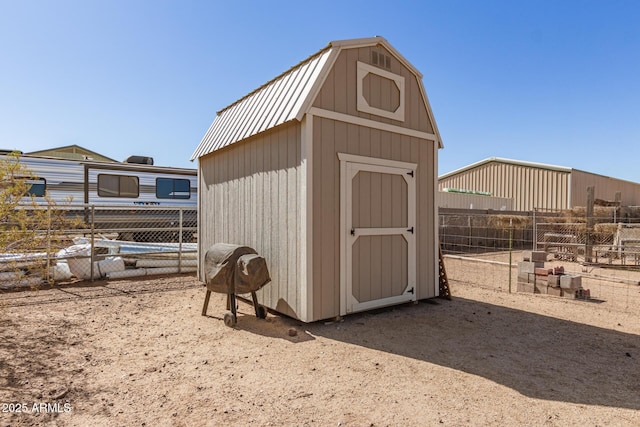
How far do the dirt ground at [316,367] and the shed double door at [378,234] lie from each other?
0.33 metres

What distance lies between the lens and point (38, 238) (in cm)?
431

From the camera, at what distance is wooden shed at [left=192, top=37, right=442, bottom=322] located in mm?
4320

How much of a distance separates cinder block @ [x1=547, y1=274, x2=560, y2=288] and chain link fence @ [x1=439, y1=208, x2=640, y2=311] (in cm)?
43

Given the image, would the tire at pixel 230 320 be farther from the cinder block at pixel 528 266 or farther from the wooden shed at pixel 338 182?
the cinder block at pixel 528 266

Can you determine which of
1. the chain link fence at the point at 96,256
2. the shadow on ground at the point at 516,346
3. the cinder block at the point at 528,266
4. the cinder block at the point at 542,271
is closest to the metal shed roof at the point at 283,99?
the chain link fence at the point at 96,256

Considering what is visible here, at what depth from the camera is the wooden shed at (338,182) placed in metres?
4.32

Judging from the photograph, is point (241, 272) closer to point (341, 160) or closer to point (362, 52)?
point (341, 160)

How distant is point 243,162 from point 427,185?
298 centimetres

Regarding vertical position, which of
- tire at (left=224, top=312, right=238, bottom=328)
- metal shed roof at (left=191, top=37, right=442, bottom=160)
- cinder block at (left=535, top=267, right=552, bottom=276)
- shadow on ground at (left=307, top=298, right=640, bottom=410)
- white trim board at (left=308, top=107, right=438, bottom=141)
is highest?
metal shed roof at (left=191, top=37, right=442, bottom=160)

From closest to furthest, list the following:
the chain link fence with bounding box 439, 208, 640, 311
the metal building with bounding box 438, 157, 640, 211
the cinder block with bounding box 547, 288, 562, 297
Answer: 1. the cinder block with bounding box 547, 288, 562, 297
2. the chain link fence with bounding box 439, 208, 640, 311
3. the metal building with bounding box 438, 157, 640, 211

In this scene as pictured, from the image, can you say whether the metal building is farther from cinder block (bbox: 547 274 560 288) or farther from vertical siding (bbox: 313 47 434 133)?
vertical siding (bbox: 313 47 434 133)

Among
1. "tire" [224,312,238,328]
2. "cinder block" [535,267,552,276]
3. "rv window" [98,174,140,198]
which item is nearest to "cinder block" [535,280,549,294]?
"cinder block" [535,267,552,276]

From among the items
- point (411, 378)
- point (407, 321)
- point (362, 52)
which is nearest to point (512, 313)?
point (407, 321)

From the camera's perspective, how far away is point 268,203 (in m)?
4.89
